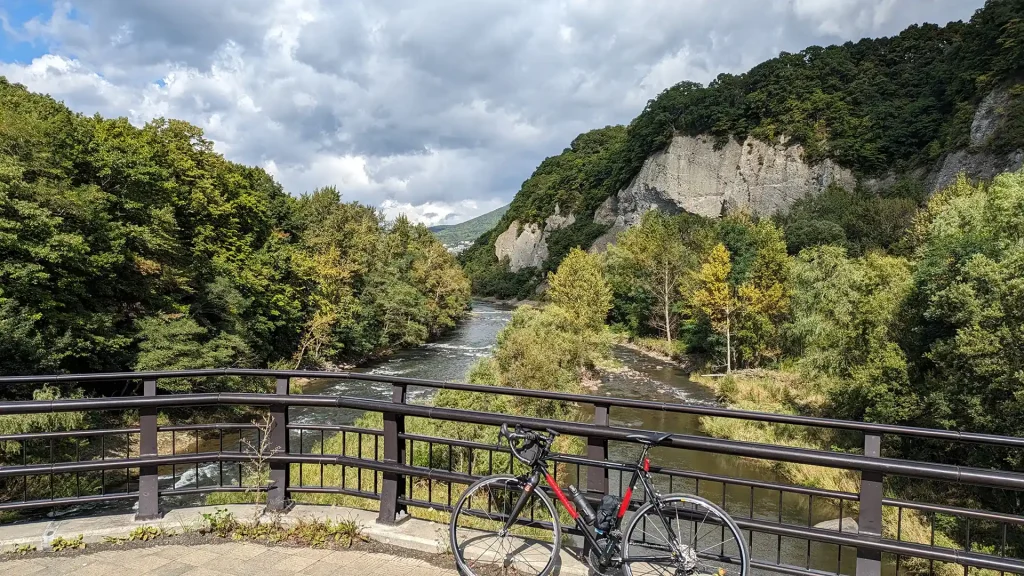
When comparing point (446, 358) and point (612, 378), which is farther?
point (446, 358)

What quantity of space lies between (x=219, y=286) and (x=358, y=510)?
24286 millimetres

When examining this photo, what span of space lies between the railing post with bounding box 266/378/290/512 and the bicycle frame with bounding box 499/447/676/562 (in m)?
1.80

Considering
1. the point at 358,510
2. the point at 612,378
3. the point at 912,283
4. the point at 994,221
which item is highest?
the point at 994,221

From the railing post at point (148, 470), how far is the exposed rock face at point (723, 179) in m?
72.7

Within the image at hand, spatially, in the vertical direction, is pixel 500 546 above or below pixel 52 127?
below

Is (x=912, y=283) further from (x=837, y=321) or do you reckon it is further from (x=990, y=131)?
(x=990, y=131)

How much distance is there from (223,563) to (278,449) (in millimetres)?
787

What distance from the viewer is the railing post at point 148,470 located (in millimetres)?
3823

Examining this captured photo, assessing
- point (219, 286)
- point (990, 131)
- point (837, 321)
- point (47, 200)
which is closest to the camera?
point (47, 200)

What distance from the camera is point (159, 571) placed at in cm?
332

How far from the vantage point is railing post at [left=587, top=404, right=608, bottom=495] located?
11.0 feet

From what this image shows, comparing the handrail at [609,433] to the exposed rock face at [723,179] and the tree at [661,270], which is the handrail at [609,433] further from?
the exposed rock face at [723,179]

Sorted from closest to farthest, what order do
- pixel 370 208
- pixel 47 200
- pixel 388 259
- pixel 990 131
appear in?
1. pixel 47 200
2. pixel 990 131
3. pixel 388 259
4. pixel 370 208

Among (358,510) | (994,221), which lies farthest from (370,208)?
(358,510)
